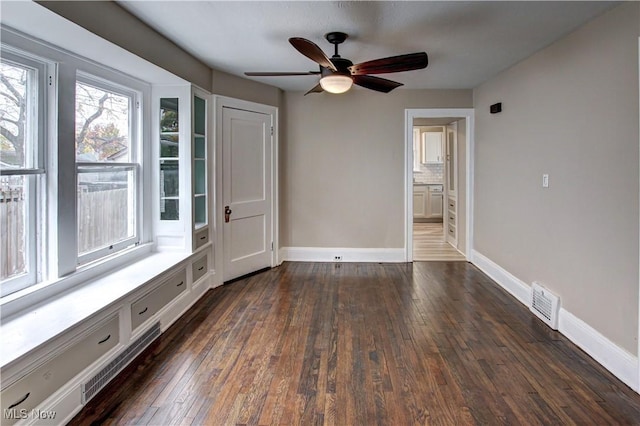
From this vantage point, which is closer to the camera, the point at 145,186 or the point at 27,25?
the point at 27,25

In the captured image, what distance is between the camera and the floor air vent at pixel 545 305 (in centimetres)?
322

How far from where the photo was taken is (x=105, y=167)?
3.17 metres

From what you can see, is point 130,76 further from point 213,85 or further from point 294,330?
point 294,330

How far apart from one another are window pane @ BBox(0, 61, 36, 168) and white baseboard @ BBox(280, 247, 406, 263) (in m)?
3.61

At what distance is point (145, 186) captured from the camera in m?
3.72

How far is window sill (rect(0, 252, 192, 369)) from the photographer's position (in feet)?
6.08

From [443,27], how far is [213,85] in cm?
246

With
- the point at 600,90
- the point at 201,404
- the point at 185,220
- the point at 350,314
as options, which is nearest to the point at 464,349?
the point at 350,314

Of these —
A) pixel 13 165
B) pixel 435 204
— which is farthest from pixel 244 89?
pixel 435 204

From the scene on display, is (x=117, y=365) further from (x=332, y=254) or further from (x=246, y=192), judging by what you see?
(x=332, y=254)

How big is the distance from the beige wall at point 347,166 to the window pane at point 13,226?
336cm

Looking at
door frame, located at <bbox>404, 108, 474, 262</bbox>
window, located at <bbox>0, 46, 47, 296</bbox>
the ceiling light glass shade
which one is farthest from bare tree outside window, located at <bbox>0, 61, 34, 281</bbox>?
door frame, located at <bbox>404, 108, 474, 262</bbox>

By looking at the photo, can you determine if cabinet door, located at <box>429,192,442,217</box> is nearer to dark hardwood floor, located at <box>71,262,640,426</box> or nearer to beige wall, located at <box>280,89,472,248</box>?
beige wall, located at <box>280,89,472,248</box>

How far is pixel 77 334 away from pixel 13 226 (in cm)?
79
